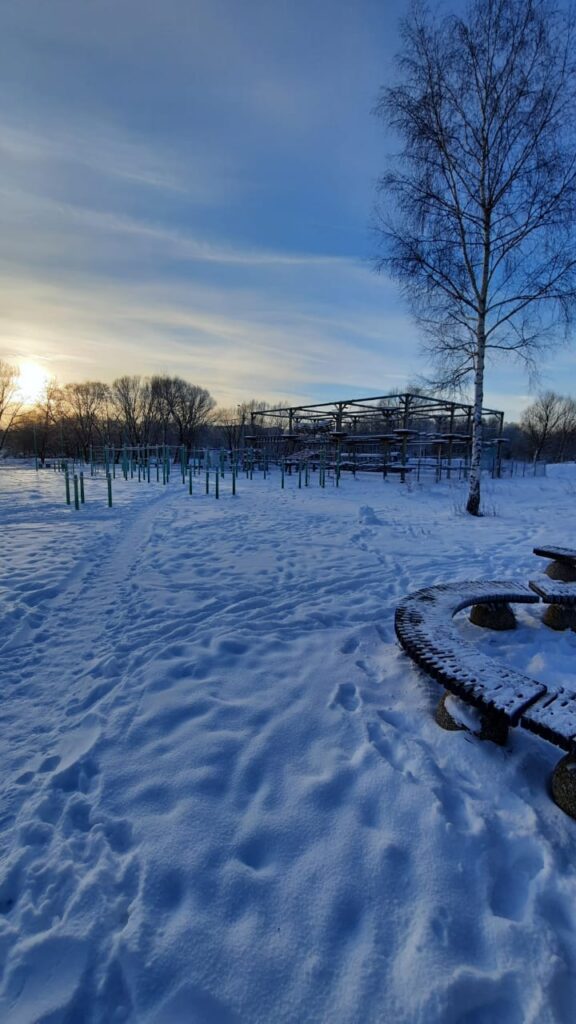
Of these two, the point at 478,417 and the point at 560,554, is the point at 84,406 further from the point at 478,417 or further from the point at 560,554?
the point at 560,554

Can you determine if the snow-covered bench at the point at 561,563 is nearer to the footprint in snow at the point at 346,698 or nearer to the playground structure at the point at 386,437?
the footprint in snow at the point at 346,698

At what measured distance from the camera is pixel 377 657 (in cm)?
318

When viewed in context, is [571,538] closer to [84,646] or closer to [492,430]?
[84,646]

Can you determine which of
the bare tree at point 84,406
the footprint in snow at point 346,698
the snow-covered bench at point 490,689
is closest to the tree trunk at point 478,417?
the snow-covered bench at point 490,689

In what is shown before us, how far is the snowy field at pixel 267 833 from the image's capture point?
122 cm

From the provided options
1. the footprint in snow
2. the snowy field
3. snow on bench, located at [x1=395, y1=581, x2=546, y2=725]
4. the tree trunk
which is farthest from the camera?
the tree trunk

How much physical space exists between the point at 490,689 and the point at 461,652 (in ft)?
1.40

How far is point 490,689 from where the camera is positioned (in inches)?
83.0

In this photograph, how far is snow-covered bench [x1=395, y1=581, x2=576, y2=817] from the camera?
184 cm

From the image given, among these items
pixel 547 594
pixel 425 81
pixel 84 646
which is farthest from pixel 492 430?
pixel 84 646

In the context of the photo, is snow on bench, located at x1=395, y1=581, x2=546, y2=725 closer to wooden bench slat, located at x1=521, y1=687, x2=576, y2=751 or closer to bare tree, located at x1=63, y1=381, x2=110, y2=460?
wooden bench slat, located at x1=521, y1=687, x2=576, y2=751

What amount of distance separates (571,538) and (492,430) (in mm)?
26060

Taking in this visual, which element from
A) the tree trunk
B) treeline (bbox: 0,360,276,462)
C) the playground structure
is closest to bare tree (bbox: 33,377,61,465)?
treeline (bbox: 0,360,276,462)

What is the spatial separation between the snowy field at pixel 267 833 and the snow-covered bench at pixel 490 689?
14 cm
